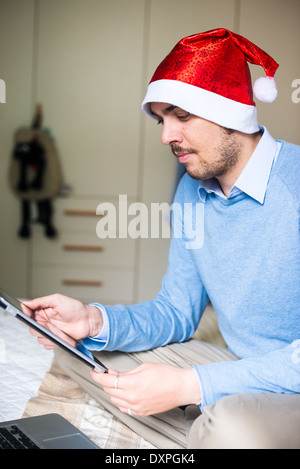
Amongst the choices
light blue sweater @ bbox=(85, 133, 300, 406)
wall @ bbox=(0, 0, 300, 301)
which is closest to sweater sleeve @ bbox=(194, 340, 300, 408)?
light blue sweater @ bbox=(85, 133, 300, 406)

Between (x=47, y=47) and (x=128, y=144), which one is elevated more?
(x=47, y=47)

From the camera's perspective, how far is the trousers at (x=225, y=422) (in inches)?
29.0

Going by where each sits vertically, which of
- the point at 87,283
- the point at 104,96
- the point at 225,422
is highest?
the point at 104,96

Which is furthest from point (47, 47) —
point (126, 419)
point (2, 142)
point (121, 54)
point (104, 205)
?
point (126, 419)

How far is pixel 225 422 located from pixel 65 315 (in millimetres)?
428

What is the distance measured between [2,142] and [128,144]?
0.79 metres

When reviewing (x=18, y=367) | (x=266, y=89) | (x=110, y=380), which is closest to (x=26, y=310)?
(x=110, y=380)

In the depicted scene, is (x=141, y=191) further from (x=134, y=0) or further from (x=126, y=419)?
(x=126, y=419)

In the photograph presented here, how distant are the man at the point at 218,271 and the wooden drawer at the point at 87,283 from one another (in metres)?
1.93

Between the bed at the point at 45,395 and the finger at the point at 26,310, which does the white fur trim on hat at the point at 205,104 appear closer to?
the finger at the point at 26,310

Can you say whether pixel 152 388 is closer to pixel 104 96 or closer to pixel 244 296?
pixel 244 296

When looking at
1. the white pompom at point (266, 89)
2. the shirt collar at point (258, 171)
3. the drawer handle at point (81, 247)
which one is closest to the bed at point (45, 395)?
the shirt collar at point (258, 171)

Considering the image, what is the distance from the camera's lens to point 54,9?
296cm

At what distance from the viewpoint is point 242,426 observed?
740mm
